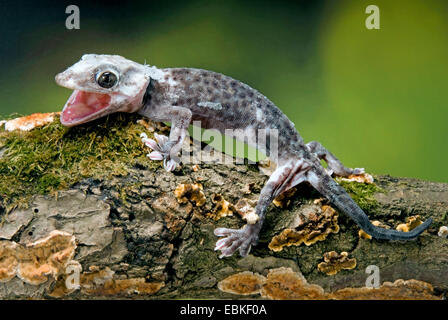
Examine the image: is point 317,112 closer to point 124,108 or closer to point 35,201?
point 124,108

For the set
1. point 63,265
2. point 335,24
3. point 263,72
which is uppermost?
point 335,24

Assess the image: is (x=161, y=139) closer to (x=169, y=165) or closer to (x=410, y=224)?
(x=169, y=165)

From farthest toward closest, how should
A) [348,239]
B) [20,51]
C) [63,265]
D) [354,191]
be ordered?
[20,51] → [354,191] → [348,239] → [63,265]

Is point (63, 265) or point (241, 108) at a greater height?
point (241, 108)

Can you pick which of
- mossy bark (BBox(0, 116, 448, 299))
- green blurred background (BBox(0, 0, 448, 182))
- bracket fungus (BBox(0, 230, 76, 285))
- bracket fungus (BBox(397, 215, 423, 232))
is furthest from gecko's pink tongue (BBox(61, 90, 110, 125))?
bracket fungus (BBox(397, 215, 423, 232))

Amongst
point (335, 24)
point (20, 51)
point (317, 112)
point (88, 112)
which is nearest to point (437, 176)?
point (317, 112)

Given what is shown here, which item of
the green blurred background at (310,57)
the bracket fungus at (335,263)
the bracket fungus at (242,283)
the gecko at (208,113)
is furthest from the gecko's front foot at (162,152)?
the green blurred background at (310,57)

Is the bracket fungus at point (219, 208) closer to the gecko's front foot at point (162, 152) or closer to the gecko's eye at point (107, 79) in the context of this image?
the gecko's front foot at point (162, 152)
